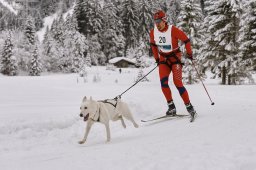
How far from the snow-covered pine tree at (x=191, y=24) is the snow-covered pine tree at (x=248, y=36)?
5850mm

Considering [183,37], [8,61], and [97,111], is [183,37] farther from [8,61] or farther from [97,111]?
[8,61]

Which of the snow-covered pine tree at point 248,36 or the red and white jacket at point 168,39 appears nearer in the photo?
the red and white jacket at point 168,39

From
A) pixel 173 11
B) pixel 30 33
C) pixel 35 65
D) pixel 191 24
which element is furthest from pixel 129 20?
pixel 191 24

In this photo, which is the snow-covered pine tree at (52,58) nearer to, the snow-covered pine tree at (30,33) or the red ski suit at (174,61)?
the snow-covered pine tree at (30,33)

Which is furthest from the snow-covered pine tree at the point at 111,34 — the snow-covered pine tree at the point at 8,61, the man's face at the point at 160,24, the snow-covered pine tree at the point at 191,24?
the man's face at the point at 160,24

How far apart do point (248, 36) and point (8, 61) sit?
50.7m

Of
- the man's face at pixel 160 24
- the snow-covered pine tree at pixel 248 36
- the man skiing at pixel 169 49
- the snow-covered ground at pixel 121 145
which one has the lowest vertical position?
the snow-covered ground at pixel 121 145

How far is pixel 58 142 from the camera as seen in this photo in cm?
770

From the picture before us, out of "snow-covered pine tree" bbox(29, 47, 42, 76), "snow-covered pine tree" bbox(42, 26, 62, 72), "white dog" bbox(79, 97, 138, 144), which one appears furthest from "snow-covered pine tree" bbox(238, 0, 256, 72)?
"snow-covered pine tree" bbox(42, 26, 62, 72)

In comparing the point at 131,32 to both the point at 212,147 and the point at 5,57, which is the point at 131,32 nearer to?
the point at 5,57

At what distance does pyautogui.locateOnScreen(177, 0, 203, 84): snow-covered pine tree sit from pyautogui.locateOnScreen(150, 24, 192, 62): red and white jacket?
24.3 m

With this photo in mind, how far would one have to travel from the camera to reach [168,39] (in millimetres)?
8133

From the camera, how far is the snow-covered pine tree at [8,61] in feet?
207

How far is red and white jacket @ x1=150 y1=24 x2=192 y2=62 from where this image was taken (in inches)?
314
